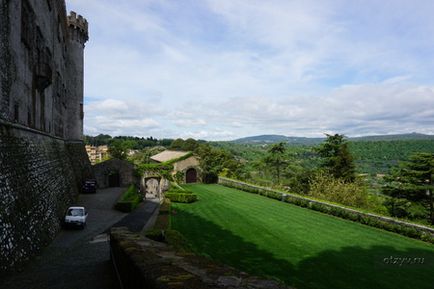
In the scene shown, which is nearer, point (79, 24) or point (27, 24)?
point (27, 24)

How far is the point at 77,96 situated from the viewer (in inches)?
1465

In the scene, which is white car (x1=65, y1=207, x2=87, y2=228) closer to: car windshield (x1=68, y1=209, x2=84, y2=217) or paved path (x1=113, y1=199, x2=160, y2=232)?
car windshield (x1=68, y1=209, x2=84, y2=217)

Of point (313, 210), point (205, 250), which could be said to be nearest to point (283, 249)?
point (205, 250)

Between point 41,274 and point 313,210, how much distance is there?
24.4 metres

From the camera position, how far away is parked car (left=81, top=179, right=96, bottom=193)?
33.4 m

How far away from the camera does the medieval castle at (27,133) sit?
11.0 m

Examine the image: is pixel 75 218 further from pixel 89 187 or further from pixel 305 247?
pixel 89 187


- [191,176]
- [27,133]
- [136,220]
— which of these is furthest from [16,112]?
[191,176]

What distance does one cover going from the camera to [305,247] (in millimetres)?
17859

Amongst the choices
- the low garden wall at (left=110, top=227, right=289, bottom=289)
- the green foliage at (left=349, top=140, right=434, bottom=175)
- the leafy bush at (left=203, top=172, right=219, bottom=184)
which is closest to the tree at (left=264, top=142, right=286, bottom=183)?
the leafy bush at (left=203, top=172, right=219, bottom=184)

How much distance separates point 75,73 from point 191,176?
25.4 meters

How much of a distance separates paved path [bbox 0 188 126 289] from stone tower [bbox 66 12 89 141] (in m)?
19.2

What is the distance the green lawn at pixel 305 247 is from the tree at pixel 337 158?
22913mm

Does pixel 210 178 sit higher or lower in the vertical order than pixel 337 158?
lower
